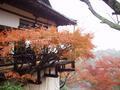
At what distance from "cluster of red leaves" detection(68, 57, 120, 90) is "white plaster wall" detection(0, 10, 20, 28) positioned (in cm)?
1491

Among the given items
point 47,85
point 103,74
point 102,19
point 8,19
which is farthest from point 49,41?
point 103,74

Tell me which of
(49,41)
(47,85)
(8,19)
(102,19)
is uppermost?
(8,19)

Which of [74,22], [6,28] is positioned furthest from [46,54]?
[74,22]

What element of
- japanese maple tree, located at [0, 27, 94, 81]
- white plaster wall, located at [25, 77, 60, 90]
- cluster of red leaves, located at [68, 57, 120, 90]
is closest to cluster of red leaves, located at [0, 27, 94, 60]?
japanese maple tree, located at [0, 27, 94, 81]

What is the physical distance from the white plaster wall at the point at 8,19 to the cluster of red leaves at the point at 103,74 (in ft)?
48.9

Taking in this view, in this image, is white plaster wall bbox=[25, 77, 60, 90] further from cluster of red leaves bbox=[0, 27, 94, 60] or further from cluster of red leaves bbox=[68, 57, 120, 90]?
cluster of red leaves bbox=[68, 57, 120, 90]

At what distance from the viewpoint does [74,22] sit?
13680 mm

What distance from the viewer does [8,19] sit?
30.8 ft

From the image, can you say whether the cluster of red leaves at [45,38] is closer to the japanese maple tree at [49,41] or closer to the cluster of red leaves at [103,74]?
the japanese maple tree at [49,41]

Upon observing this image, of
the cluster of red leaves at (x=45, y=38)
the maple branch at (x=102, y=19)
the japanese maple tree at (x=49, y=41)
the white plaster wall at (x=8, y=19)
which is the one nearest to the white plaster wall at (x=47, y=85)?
the japanese maple tree at (x=49, y=41)

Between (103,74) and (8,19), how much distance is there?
52.2 ft

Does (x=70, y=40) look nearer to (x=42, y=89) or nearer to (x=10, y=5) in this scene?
(x=10, y=5)

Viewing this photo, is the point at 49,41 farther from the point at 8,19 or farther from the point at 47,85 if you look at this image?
the point at 47,85

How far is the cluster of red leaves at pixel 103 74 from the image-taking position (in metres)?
23.4
